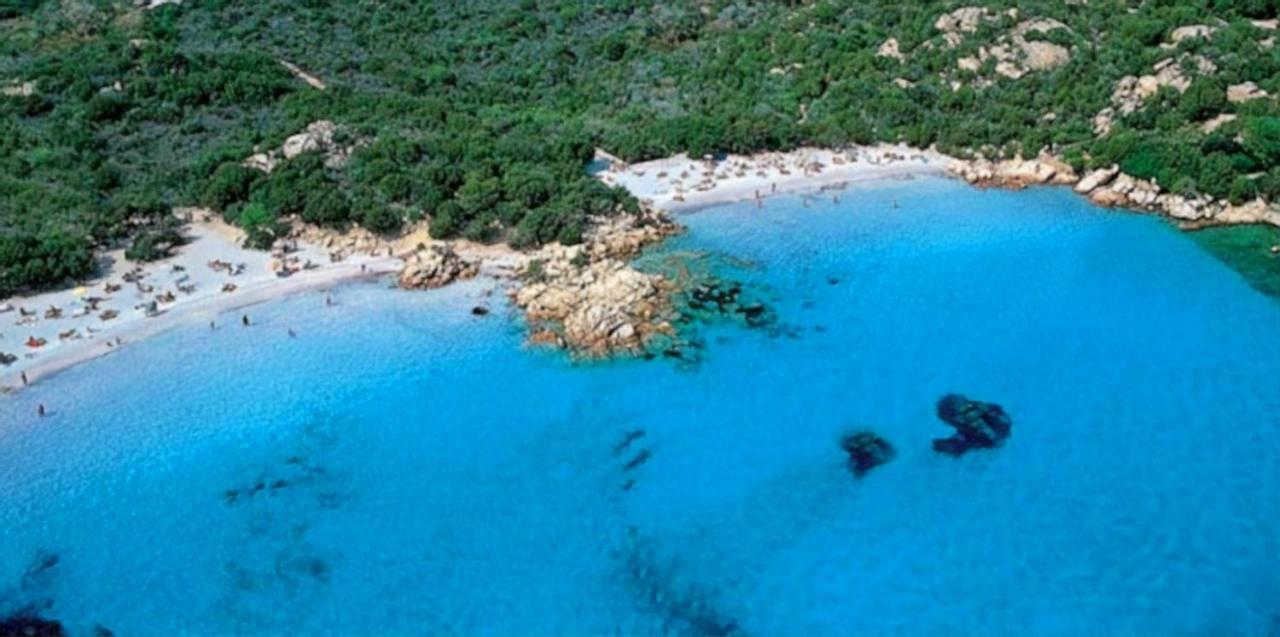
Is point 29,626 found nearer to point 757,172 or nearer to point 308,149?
point 308,149

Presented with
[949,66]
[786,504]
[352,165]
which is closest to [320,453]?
[786,504]

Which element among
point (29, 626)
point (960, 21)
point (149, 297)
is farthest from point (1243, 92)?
point (29, 626)

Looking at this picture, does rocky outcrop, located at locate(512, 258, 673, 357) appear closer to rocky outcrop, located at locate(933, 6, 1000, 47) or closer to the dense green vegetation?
the dense green vegetation

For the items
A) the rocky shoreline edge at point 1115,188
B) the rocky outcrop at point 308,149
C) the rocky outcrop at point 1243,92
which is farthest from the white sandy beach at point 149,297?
the rocky outcrop at point 1243,92

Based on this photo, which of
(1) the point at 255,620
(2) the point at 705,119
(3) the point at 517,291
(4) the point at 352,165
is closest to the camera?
(1) the point at 255,620

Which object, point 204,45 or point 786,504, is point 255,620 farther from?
point 204,45

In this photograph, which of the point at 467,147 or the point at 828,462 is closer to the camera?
the point at 828,462

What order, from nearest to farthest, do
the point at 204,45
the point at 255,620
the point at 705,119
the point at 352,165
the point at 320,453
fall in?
the point at 255,620 < the point at 320,453 < the point at 352,165 < the point at 705,119 < the point at 204,45
